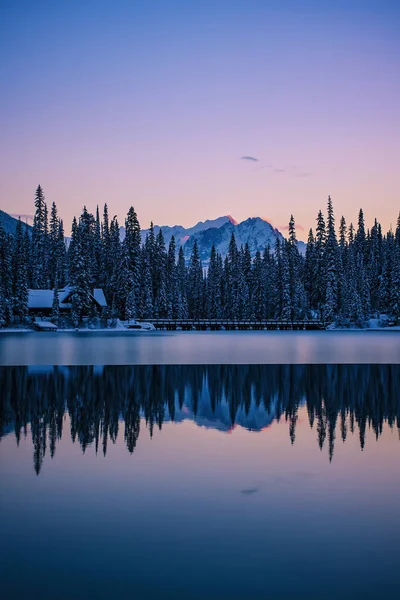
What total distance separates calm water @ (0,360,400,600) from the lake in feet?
0.11

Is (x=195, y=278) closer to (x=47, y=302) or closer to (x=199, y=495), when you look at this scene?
(x=47, y=302)

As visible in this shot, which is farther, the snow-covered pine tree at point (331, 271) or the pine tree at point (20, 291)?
the snow-covered pine tree at point (331, 271)

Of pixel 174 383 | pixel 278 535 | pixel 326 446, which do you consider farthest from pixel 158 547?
pixel 174 383

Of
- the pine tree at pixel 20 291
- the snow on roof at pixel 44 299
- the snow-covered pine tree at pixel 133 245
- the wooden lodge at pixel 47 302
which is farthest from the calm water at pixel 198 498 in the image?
the snow-covered pine tree at pixel 133 245

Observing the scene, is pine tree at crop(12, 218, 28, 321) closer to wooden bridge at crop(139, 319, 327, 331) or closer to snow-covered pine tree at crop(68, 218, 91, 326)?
snow-covered pine tree at crop(68, 218, 91, 326)

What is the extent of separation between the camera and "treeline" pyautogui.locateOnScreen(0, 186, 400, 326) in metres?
97.9

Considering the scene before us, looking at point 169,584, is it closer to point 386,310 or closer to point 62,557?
point 62,557

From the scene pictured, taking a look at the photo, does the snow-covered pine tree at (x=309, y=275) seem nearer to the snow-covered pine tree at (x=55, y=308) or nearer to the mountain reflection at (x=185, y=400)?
the snow-covered pine tree at (x=55, y=308)

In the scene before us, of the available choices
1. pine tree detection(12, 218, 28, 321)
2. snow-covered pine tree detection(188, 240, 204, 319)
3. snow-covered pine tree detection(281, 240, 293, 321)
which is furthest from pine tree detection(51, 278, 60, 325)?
snow-covered pine tree detection(188, 240, 204, 319)

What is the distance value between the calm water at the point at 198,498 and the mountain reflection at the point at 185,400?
0.37 ft

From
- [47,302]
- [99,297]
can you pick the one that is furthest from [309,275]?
[47,302]

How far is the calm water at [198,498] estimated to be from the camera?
27.6ft

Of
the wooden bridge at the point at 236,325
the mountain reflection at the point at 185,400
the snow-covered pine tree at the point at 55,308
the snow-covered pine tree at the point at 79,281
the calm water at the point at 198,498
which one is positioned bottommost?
the calm water at the point at 198,498

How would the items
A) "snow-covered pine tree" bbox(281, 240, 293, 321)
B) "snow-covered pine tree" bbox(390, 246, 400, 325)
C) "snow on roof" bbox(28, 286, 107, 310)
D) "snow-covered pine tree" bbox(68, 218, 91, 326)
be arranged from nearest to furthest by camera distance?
"snow-covered pine tree" bbox(68, 218, 91, 326) < "snow on roof" bbox(28, 286, 107, 310) < "snow-covered pine tree" bbox(390, 246, 400, 325) < "snow-covered pine tree" bbox(281, 240, 293, 321)
